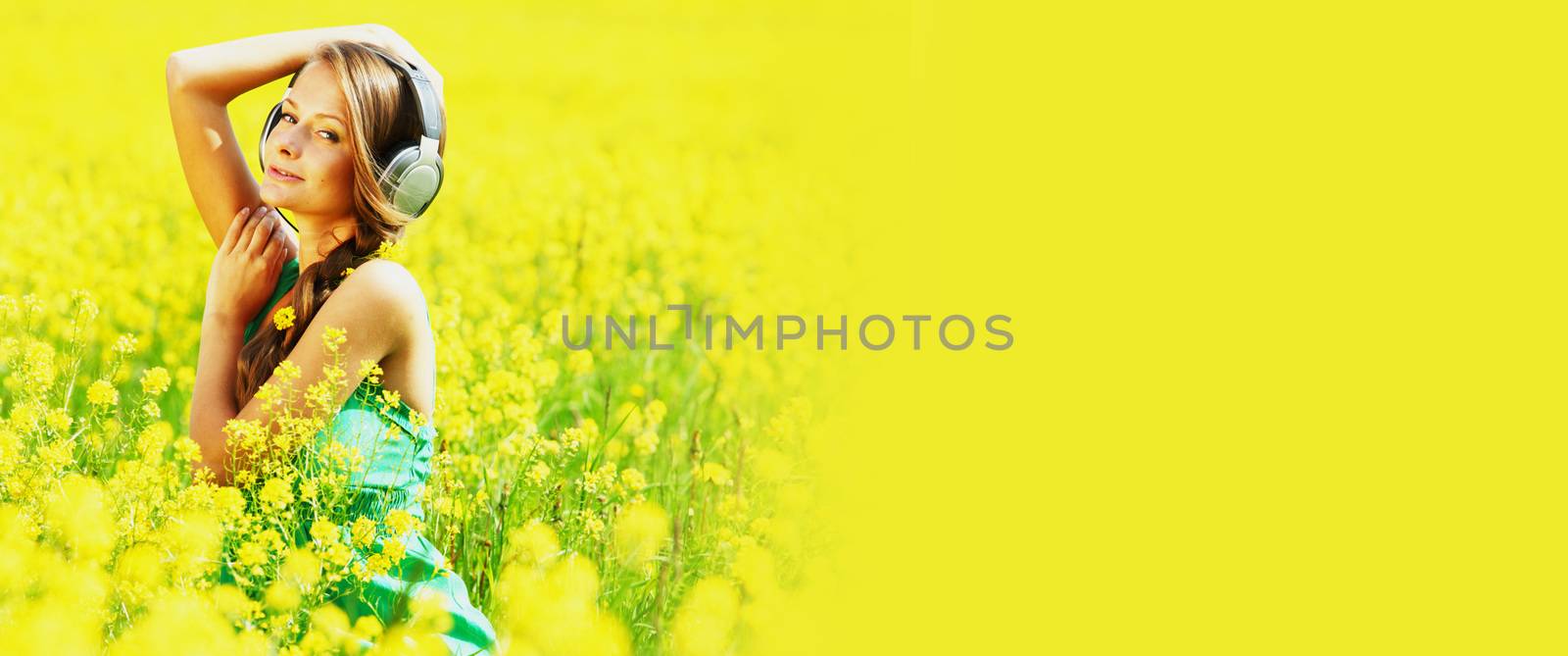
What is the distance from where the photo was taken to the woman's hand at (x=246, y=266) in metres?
2.70

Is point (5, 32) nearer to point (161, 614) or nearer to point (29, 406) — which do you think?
point (29, 406)

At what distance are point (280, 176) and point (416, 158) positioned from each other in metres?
0.25

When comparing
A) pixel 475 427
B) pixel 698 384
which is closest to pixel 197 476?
pixel 475 427

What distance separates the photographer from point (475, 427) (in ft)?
12.1

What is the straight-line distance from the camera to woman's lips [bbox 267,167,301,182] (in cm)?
262

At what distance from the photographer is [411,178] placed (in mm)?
2617

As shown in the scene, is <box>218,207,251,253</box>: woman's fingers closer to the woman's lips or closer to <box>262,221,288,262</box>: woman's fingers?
<box>262,221,288,262</box>: woman's fingers

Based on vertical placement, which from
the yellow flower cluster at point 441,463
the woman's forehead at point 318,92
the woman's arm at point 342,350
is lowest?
the yellow flower cluster at point 441,463

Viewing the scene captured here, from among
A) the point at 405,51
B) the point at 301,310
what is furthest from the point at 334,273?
the point at 405,51

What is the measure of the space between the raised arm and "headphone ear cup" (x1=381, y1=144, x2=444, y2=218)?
0.27 metres

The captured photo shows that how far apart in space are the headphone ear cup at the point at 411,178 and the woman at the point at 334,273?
18 millimetres

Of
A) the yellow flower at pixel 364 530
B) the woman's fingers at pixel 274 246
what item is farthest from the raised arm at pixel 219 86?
the yellow flower at pixel 364 530

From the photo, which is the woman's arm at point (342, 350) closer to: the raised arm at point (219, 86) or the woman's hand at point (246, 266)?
the woman's hand at point (246, 266)

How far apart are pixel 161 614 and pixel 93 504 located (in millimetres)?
469
